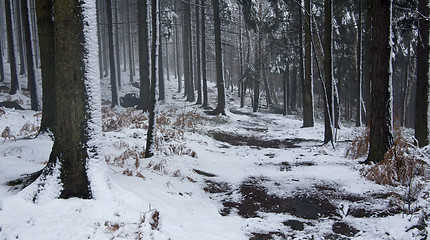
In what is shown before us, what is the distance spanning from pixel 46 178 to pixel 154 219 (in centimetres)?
152

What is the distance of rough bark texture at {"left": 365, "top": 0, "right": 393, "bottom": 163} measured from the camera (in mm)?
6762

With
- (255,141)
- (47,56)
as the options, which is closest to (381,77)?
(255,141)

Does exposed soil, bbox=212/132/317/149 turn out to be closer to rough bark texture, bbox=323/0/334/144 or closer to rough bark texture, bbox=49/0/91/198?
rough bark texture, bbox=323/0/334/144

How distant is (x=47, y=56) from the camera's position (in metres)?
6.86

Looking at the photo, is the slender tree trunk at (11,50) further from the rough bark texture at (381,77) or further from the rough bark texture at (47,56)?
the rough bark texture at (381,77)

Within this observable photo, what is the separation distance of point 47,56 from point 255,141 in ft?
27.9

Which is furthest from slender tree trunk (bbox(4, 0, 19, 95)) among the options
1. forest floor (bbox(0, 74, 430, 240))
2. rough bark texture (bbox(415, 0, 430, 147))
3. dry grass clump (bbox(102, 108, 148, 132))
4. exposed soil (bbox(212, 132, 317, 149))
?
rough bark texture (bbox(415, 0, 430, 147))

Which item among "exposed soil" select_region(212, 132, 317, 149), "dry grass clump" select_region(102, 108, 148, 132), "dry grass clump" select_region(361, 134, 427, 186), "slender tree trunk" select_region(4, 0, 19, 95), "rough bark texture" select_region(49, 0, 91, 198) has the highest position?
"slender tree trunk" select_region(4, 0, 19, 95)

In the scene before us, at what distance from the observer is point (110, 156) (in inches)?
291

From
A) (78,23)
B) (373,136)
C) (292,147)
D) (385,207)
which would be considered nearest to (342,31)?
(292,147)

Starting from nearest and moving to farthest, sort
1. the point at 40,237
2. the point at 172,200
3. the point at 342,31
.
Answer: the point at 40,237
the point at 172,200
the point at 342,31

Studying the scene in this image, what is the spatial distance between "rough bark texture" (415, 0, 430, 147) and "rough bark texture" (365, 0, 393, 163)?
91.9 inches

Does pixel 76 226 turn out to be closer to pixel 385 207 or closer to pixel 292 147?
pixel 385 207

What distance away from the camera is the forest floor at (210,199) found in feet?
11.3
